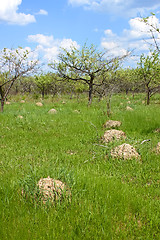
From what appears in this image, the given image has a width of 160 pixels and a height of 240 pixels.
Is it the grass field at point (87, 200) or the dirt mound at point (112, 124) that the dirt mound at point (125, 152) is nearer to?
the grass field at point (87, 200)

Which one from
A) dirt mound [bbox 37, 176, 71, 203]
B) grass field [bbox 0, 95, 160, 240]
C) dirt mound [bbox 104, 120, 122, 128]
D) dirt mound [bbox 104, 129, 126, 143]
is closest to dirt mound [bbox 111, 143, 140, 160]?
grass field [bbox 0, 95, 160, 240]

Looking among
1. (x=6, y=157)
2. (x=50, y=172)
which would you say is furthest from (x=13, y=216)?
(x=6, y=157)

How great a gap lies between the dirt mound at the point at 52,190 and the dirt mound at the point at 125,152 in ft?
7.75

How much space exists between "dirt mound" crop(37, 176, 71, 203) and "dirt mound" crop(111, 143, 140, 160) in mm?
2362

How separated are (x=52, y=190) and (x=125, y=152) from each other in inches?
108

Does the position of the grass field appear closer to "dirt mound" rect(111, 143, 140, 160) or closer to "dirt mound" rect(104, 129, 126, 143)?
"dirt mound" rect(111, 143, 140, 160)

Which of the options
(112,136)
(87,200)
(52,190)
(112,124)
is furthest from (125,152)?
(112,124)

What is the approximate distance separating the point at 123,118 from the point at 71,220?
25.6 feet

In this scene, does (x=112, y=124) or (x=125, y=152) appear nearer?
(x=125, y=152)

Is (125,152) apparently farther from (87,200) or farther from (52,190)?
(52,190)

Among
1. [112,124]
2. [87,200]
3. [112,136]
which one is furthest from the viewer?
[112,124]

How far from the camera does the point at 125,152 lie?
523 cm

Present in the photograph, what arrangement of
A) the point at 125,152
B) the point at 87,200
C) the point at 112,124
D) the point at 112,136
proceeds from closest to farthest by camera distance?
the point at 87,200 → the point at 125,152 → the point at 112,136 → the point at 112,124

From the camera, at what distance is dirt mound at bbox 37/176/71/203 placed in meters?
3.03
